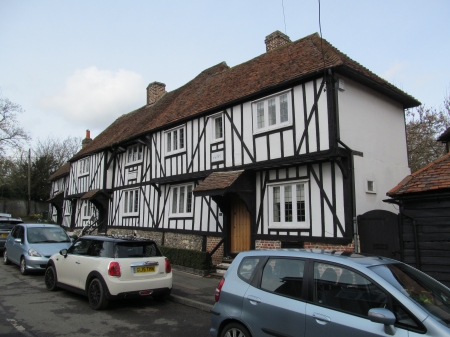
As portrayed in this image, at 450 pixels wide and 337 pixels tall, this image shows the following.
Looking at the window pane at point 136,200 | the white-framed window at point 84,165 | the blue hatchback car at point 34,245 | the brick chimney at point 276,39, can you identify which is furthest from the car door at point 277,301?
the white-framed window at point 84,165

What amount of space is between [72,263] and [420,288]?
7286 mm

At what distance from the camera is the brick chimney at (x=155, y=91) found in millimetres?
23969

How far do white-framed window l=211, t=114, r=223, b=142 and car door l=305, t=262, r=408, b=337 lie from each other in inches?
380

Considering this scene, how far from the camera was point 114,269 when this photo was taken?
7.31 meters

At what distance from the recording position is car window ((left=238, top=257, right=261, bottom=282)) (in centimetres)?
477

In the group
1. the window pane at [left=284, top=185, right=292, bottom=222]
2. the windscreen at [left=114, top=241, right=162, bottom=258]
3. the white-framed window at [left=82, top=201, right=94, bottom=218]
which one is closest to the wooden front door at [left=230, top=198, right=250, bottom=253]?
the window pane at [left=284, top=185, right=292, bottom=222]

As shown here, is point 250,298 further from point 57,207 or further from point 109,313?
point 57,207

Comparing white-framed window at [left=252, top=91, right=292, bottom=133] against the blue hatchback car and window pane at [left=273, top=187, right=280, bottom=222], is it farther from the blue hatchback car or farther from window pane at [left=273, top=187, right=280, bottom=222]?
the blue hatchback car

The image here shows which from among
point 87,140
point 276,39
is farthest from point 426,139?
point 87,140

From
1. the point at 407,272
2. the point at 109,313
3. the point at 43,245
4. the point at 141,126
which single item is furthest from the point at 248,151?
the point at 141,126

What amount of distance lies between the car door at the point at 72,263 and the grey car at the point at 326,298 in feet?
14.9

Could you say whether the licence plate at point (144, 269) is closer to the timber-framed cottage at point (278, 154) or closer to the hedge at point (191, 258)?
the timber-framed cottage at point (278, 154)

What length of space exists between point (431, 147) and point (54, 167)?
42949 mm

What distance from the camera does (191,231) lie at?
14.3 meters
